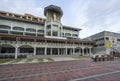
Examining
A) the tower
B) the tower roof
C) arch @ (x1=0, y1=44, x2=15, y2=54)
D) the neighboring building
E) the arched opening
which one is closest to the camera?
the arched opening

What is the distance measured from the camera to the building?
1135 inches

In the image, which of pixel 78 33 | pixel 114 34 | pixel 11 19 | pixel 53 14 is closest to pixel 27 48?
pixel 11 19

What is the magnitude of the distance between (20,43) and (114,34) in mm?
37602

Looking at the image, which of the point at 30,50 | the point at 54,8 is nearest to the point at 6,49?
the point at 30,50

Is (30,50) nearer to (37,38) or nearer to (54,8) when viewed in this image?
(37,38)

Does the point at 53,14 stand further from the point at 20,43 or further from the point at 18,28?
the point at 20,43

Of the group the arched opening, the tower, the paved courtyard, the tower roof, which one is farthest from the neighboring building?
the arched opening

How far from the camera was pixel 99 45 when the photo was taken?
43.6m

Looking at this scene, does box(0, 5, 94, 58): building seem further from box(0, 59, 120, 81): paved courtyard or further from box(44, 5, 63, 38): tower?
box(0, 59, 120, 81): paved courtyard

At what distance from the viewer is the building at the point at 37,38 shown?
28.8 m

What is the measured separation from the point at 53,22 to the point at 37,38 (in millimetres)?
12290

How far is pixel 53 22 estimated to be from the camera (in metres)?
40.4

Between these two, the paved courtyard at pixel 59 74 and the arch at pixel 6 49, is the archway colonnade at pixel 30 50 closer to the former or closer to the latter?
the arch at pixel 6 49

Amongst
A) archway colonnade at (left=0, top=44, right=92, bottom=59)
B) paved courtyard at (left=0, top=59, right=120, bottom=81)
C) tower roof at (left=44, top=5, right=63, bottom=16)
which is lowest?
paved courtyard at (left=0, top=59, right=120, bottom=81)
